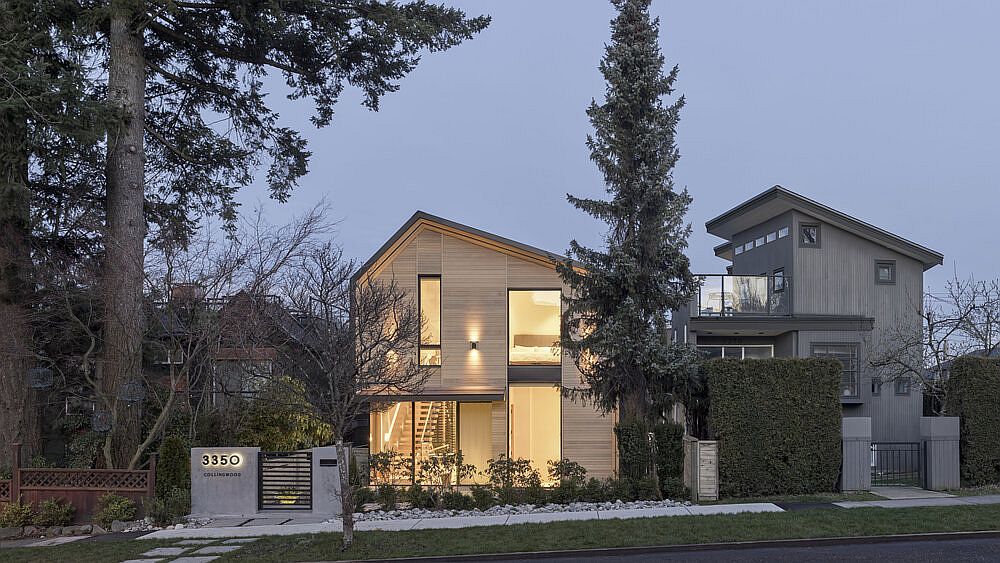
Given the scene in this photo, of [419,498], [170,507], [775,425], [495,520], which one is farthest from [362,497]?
[775,425]

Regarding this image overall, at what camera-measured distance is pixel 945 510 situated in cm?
1370

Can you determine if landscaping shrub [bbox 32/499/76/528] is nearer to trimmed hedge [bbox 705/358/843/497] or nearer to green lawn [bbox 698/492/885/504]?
green lawn [bbox 698/492/885/504]

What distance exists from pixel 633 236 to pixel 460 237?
530 cm

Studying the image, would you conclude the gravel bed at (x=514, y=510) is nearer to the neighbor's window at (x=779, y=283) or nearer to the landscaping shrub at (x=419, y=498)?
the landscaping shrub at (x=419, y=498)

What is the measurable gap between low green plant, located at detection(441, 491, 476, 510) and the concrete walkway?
39.1 inches

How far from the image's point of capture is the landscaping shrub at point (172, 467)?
16.4 meters

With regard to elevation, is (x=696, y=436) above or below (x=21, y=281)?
below

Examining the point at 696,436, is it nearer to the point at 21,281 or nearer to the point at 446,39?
the point at 446,39

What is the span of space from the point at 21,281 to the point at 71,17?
554 centimetres

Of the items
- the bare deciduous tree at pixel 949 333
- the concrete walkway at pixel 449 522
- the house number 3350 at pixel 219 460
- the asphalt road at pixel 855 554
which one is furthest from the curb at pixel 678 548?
the bare deciduous tree at pixel 949 333

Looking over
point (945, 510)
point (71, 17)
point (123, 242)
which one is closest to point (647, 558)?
point (945, 510)

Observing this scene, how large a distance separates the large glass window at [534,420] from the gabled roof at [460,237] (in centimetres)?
322

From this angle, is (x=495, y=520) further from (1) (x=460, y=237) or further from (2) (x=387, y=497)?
(1) (x=460, y=237)

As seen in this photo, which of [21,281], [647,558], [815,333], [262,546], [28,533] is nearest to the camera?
[647,558]
